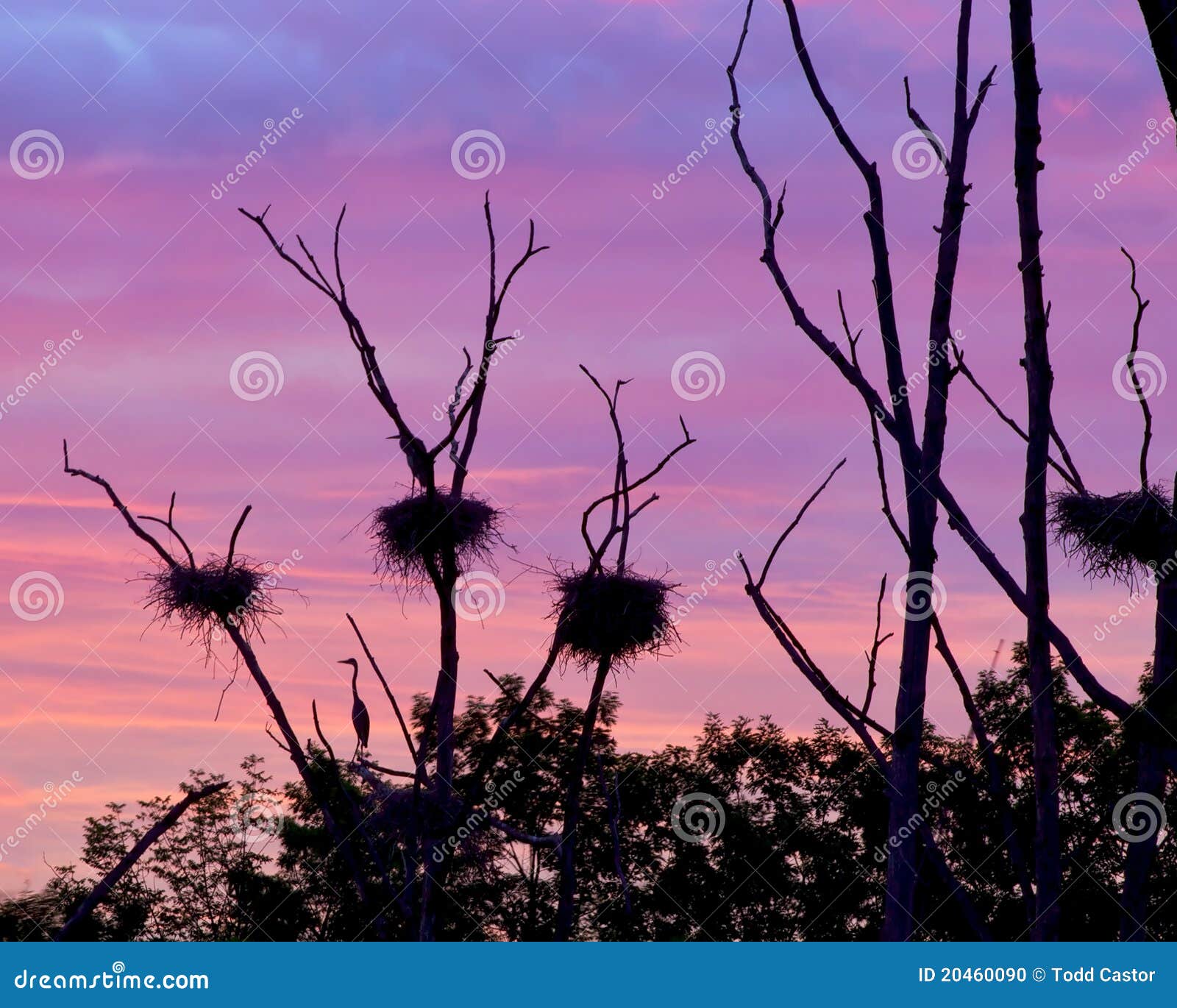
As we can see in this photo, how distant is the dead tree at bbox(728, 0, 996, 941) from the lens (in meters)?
4.35

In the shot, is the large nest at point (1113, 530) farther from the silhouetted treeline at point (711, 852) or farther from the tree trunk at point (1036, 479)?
the silhouetted treeline at point (711, 852)

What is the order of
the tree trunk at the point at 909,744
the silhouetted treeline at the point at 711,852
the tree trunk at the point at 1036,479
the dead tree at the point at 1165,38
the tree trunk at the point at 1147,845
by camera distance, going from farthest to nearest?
the silhouetted treeline at the point at 711,852 < the tree trunk at the point at 1147,845 < the tree trunk at the point at 909,744 < the tree trunk at the point at 1036,479 < the dead tree at the point at 1165,38

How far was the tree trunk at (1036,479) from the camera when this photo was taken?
3656mm

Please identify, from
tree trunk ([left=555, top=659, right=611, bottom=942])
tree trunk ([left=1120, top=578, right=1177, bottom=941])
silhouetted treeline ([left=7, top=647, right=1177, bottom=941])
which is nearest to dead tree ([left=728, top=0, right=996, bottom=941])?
tree trunk ([left=1120, top=578, right=1177, bottom=941])

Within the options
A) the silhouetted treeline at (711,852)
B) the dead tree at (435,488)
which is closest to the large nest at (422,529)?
the dead tree at (435,488)

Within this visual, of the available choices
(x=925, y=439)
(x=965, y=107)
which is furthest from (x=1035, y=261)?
(x=965, y=107)

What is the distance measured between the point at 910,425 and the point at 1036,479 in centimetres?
76

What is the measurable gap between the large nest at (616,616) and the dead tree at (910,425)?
4.27 m

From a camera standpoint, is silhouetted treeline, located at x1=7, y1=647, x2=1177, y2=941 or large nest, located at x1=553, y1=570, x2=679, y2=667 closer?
large nest, located at x1=553, y1=570, x2=679, y2=667

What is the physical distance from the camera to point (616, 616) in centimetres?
890

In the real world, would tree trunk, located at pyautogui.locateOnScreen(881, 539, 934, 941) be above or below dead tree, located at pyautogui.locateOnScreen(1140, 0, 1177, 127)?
below

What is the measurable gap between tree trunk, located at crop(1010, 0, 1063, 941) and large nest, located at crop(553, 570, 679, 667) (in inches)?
202

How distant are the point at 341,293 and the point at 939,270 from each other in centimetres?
373

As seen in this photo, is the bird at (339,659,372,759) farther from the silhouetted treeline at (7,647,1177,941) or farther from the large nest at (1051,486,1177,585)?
the silhouetted treeline at (7,647,1177,941)
